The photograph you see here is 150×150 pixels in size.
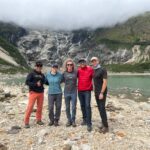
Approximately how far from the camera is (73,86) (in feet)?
55.3

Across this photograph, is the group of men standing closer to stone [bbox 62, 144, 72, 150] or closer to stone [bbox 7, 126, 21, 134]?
stone [bbox 7, 126, 21, 134]

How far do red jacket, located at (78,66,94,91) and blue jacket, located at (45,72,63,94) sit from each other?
1.11 m

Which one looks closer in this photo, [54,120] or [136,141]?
[136,141]

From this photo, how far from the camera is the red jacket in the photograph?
16.3 m

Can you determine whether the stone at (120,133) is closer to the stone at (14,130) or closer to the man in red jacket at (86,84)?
the man in red jacket at (86,84)

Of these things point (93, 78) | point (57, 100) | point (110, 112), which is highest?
point (93, 78)

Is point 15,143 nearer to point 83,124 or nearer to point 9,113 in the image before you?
point 83,124

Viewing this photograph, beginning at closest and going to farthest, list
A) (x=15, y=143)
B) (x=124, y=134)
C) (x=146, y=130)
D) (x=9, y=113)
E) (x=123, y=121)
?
(x=15, y=143) → (x=124, y=134) → (x=146, y=130) → (x=123, y=121) → (x=9, y=113)

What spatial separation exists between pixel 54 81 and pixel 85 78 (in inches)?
64.8

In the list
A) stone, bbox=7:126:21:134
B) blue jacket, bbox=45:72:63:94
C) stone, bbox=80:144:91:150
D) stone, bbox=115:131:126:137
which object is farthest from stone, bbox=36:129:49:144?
stone, bbox=115:131:126:137

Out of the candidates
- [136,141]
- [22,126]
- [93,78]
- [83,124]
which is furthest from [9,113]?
[136,141]

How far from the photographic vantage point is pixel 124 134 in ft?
51.1

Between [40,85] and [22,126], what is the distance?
205 cm

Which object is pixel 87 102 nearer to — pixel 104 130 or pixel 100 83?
pixel 100 83
